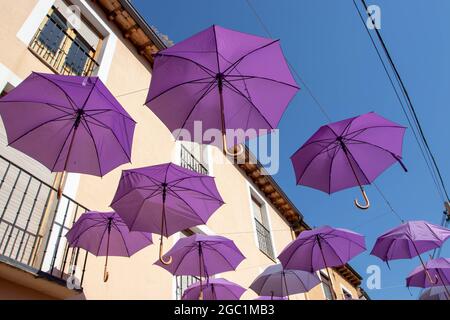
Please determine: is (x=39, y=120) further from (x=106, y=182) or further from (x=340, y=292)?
(x=340, y=292)

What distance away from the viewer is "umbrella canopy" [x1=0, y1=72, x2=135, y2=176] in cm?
370

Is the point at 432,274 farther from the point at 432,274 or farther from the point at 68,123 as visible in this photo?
the point at 68,123

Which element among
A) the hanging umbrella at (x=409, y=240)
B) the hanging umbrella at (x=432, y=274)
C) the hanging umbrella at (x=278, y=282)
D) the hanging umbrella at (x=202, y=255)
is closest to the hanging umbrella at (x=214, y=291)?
the hanging umbrella at (x=202, y=255)

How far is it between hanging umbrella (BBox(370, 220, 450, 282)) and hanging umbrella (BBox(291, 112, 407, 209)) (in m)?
2.53

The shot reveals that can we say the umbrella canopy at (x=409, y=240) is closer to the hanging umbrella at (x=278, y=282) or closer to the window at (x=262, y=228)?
the hanging umbrella at (x=278, y=282)

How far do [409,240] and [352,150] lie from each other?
139 inches

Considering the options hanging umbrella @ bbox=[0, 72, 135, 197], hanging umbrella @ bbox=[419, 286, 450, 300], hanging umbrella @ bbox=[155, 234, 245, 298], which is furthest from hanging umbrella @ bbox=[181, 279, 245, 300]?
hanging umbrella @ bbox=[419, 286, 450, 300]

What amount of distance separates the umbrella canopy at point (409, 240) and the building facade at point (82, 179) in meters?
1.53

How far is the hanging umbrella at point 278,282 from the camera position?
7.33m

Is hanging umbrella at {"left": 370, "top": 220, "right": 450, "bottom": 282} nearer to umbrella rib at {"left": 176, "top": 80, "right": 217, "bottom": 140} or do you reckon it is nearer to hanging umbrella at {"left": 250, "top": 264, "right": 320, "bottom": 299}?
hanging umbrella at {"left": 250, "top": 264, "right": 320, "bottom": 299}

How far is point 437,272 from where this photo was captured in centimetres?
802

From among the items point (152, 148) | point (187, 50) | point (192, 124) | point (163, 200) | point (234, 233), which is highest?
point (152, 148)
